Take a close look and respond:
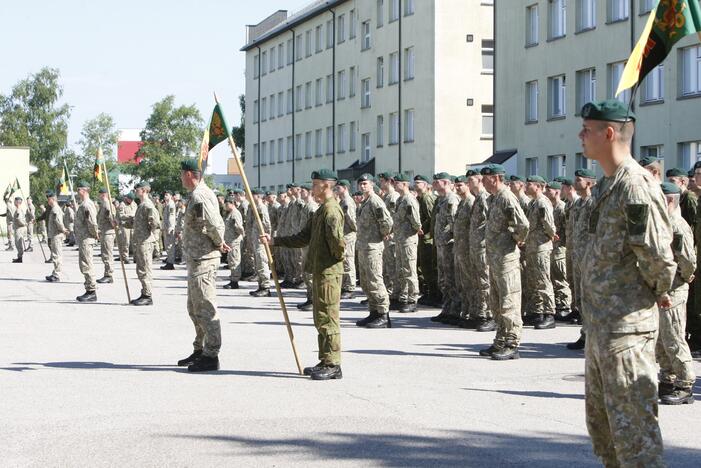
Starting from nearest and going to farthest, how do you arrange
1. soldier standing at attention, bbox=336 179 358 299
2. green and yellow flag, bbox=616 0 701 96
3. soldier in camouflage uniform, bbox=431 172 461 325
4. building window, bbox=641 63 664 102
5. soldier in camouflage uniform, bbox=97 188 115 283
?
1. green and yellow flag, bbox=616 0 701 96
2. soldier in camouflage uniform, bbox=431 172 461 325
3. soldier standing at attention, bbox=336 179 358 299
4. soldier in camouflage uniform, bbox=97 188 115 283
5. building window, bbox=641 63 664 102

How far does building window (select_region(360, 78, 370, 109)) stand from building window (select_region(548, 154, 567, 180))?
21.0 metres

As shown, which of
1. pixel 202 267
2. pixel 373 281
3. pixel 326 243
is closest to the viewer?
pixel 326 243

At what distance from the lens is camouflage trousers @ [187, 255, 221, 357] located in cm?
1142

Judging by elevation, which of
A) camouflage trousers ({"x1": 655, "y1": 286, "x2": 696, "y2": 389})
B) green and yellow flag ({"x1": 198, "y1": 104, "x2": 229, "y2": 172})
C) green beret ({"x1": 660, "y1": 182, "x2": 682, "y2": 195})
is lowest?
camouflage trousers ({"x1": 655, "y1": 286, "x2": 696, "y2": 389})

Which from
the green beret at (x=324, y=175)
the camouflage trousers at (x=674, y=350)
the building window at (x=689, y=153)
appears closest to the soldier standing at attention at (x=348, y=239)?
the green beret at (x=324, y=175)

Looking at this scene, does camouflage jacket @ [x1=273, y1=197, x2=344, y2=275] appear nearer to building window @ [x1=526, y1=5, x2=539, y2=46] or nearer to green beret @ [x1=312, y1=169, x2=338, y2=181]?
green beret @ [x1=312, y1=169, x2=338, y2=181]

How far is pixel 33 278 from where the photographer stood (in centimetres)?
2833

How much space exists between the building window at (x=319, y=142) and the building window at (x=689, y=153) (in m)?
37.3

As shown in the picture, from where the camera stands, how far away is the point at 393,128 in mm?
56906

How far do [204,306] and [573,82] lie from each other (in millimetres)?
30452

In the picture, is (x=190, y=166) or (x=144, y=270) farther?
(x=144, y=270)

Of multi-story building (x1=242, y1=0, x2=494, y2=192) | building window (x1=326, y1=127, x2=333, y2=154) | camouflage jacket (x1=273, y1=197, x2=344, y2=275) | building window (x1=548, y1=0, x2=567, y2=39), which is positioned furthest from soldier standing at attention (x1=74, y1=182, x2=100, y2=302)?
building window (x1=326, y1=127, x2=333, y2=154)

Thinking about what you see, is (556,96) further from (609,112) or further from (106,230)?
(609,112)

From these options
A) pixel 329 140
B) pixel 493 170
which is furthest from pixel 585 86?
pixel 329 140
